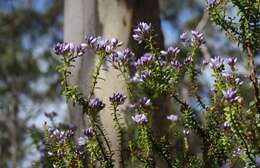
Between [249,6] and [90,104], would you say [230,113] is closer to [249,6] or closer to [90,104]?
[249,6]

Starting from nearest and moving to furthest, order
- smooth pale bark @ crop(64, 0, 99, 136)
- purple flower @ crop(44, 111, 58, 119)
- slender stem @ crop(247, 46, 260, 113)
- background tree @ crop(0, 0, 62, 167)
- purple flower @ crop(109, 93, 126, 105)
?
slender stem @ crop(247, 46, 260, 113), purple flower @ crop(109, 93, 126, 105), smooth pale bark @ crop(64, 0, 99, 136), purple flower @ crop(44, 111, 58, 119), background tree @ crop(0, 0, 62, 167)

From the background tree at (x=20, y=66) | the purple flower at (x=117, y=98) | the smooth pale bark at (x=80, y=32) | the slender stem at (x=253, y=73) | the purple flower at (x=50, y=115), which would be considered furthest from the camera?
the background tree at (x=20, y=66)

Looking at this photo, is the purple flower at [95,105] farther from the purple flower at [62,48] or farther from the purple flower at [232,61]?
the purple flower at [232,61]

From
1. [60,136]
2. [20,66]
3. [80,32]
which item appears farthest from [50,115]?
[20,66]

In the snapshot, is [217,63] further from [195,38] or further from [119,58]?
[119,58]

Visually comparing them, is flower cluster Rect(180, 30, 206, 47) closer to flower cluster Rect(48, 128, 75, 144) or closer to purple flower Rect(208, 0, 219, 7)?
purple flower Rect(208, 0, 219, 7)

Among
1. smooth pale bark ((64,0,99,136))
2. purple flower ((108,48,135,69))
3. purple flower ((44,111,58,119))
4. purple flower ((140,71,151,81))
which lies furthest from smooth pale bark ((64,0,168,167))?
purple flower ((140,71,151,81))

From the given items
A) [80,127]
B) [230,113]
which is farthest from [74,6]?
[230,113]

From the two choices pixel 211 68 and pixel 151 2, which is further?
pixel 151 2

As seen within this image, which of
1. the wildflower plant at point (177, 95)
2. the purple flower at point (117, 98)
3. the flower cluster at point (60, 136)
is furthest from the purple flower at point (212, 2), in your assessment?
the flower cluster at point (60, 136)
